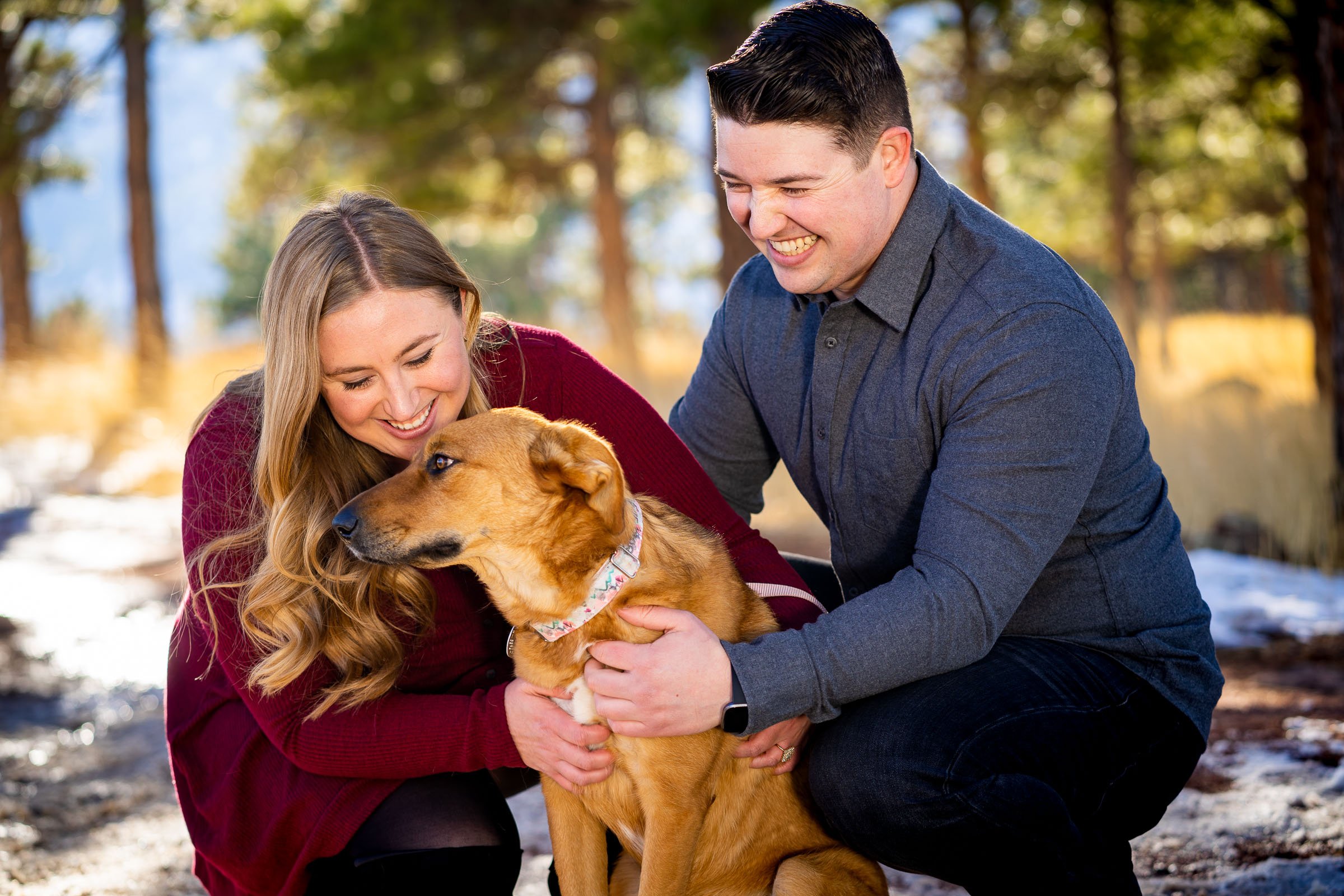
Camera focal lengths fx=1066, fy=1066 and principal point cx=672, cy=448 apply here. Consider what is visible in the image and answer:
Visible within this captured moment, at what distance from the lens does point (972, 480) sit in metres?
2.24

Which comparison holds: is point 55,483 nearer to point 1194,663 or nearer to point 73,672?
point 73,672

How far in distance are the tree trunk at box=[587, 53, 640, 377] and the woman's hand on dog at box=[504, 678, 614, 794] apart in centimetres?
1118

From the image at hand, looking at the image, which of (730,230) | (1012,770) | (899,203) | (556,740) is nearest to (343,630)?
(556,740)

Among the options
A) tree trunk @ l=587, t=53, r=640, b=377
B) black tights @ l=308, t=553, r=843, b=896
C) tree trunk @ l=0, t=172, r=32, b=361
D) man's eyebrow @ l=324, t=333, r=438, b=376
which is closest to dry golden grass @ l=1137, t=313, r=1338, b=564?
black tights @ l=308, t=553, r=843, b=896

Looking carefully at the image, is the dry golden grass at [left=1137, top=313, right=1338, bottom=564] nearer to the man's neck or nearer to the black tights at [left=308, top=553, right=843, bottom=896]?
the man's neck

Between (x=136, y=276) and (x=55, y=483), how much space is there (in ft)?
12.3

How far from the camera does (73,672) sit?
5.39 meters

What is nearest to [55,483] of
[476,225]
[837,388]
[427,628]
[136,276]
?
[136,276]

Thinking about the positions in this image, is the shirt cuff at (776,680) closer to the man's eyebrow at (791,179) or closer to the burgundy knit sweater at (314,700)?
the burgundy knit sweater at (314,700)

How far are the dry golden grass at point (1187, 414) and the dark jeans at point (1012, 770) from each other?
1839 mm

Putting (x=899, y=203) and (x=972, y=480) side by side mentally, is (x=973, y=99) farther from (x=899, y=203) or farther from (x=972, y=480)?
(x=972, y=480)

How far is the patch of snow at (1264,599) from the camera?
491 cm

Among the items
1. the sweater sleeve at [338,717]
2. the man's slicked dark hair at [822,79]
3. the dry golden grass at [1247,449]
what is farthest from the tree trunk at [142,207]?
the man's slicked dark hair at [822,79]

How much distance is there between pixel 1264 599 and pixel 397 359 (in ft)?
15.1
